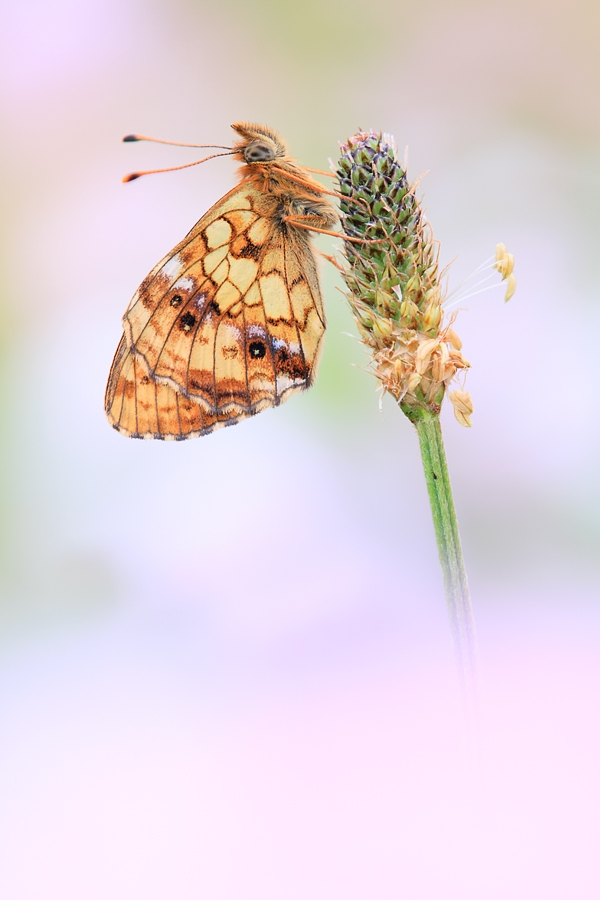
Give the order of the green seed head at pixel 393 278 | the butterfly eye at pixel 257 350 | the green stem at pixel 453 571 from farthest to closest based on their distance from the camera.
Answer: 1. the butterfly eye at pixel 257 350
2. the green seed head at pixel 393 278
3. the green stem at pixel 453 571

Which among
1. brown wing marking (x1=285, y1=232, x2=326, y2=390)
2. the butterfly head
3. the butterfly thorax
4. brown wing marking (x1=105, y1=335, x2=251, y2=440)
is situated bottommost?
brown wing marking (x1=105, y1=335, x2=251, y2=440)

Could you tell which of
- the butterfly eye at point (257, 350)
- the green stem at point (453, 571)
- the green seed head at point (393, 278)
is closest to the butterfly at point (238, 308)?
the butterfly eye at point (257, 350)

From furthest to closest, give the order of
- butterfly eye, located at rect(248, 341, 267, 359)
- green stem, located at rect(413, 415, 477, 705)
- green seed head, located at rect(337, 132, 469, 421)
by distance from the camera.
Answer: butterfly eye, located at rect(248, 341, 267, 359), green seed head, located at rect(337, 132, 469, 421), green stem, located at rect(413, 415, 477, 705)

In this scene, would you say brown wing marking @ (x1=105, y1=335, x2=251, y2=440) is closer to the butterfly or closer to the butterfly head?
the butterfly

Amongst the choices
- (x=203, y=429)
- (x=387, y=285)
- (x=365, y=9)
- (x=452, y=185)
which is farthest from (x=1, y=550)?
(x=365, y=9)

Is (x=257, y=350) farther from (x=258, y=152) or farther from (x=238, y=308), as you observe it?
(x=258, y=152)

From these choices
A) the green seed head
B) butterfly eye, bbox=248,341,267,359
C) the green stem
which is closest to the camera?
the green stem

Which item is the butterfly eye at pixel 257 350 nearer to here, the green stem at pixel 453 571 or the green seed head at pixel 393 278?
the green seed head at pixel 393 278

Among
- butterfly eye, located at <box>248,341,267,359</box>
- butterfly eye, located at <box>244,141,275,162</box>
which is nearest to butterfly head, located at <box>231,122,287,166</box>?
butterfly eye, located at <box>244,141,275,162</box>
